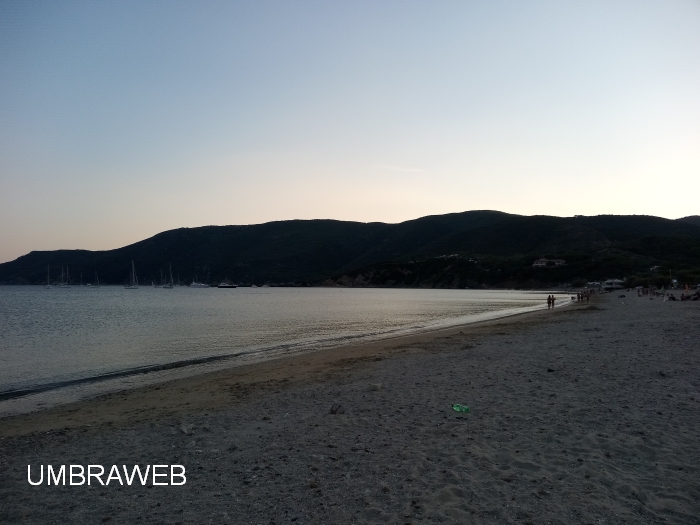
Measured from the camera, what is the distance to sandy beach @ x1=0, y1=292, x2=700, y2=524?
5.10m

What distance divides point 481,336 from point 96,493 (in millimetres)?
20502

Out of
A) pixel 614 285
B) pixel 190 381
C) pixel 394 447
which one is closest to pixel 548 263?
pixel 614 285

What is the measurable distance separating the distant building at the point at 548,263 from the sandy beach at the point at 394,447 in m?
116

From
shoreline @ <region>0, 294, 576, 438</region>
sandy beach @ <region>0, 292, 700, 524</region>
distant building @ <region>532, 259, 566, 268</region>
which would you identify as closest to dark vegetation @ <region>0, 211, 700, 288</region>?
distant building @ <region>532, 259, 566, 268</region>

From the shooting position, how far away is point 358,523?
187 inches

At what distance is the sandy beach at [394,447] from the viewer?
5.10 metres

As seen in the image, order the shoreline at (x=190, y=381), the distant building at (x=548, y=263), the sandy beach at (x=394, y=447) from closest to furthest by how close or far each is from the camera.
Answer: the sandy beach at (x=394, y=447), the shoreline at (x=190, y=381), the distant building at (x=548, y=263)

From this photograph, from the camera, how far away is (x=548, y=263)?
123000 mm

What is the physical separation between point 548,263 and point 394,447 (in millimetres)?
126917

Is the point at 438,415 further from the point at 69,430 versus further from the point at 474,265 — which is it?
the point at 474,265

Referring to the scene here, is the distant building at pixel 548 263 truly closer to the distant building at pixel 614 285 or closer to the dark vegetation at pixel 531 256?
the dark vegetation at pixel 531 256

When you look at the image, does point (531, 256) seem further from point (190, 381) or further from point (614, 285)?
point (190, 381)

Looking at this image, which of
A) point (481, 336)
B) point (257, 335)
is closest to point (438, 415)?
point (481, 336)

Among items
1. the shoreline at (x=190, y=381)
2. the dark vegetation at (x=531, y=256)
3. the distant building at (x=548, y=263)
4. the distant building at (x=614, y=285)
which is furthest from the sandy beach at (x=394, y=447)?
the distant building at (x=548, y=263)
